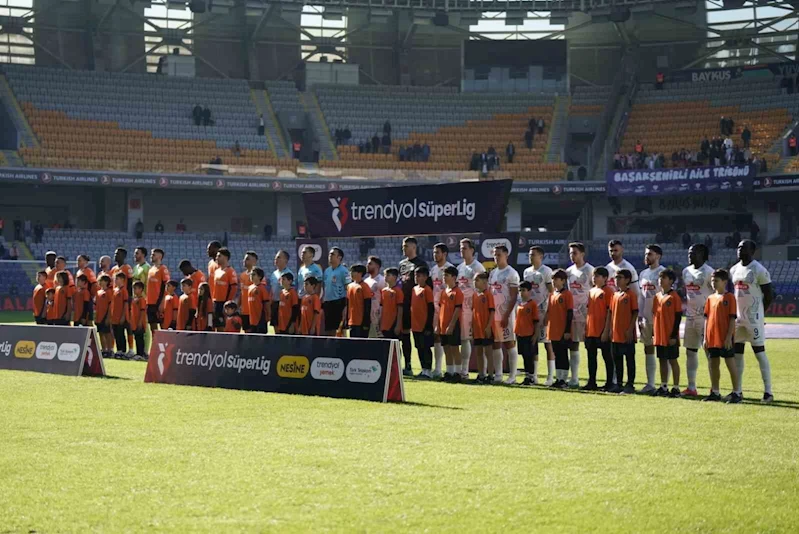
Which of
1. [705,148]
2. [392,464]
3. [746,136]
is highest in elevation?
[746,136]

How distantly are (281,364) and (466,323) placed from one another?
3849 mm

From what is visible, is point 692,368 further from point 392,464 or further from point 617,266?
point 392,464

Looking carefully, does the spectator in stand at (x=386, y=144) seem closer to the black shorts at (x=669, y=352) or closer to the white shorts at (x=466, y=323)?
the white shorts at (x=466, y=323)

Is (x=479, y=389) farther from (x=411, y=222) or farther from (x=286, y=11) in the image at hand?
(x=286, y=11)

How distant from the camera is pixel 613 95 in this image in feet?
186

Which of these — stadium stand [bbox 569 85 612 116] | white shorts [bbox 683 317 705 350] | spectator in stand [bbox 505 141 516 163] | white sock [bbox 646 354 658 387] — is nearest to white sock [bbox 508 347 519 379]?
white sock [bbox 646 354 658 387]

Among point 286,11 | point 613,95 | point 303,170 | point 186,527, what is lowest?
point 186,527

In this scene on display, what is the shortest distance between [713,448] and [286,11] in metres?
49.4

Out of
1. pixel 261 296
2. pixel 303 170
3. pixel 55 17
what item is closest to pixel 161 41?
pixel 55 17

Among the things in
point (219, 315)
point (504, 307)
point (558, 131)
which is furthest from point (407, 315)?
point (558, 131)

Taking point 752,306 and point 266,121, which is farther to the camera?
point 266,121

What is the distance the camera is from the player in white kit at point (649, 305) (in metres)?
15.1

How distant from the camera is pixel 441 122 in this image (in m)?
56.4

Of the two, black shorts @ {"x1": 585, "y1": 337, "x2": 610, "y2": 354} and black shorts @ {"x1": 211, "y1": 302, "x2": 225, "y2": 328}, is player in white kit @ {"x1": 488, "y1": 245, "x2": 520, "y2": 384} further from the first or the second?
black shorts @ {"x1": 211, "y1": 302, "x2": 225, "y2": 328}
